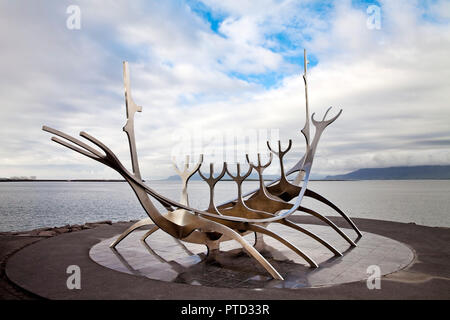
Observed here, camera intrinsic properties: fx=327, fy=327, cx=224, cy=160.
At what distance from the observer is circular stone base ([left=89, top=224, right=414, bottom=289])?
6676 millimetres

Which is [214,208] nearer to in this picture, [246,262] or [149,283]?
[246,262]

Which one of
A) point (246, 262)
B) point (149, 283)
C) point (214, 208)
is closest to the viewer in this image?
point (149, 283)

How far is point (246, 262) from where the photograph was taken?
26.9 ft

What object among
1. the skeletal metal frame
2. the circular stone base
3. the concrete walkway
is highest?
the skeletal metal frame

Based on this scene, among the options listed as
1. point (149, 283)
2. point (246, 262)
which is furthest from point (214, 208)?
point (149, 283)

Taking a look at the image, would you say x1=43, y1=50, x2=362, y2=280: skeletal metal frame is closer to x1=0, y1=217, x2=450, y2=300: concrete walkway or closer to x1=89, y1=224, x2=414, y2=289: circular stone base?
x1=89, y1=224, x2=414, y2=289: circular stone base

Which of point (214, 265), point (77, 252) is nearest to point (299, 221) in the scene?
point (214, 265)

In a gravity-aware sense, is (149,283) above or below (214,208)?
below

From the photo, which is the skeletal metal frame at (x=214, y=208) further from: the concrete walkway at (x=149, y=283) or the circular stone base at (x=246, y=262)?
the concrete walkway at (x=149, y=283)

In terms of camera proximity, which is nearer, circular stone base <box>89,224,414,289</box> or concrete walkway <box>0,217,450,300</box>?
concrete walkway <box>0,217,450,300</box>

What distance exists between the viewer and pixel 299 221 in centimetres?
1622

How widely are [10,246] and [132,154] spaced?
526 centimetres

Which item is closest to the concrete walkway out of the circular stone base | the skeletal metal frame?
the circular stone base
